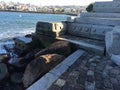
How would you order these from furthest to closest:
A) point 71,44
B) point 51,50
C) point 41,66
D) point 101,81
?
point 71,44
point 51,50
point 41,66
point 101,81

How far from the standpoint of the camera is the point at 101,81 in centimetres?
409

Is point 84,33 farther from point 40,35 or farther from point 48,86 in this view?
point 48,86

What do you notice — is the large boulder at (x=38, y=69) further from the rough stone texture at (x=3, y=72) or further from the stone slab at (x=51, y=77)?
the rough stone texture at (x=3, y=72)

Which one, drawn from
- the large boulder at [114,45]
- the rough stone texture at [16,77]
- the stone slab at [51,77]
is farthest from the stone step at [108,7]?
the rough stone texture at [16,77]

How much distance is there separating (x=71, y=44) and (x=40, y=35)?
2686 millimetres

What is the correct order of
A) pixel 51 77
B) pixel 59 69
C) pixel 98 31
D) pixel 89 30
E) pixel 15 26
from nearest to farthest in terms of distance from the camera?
1. pixel 51 77
2. pixel 59 69
3. pixel 98 31
4. pixel 89 30
5. pixel 15 26

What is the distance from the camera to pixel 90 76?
430cm

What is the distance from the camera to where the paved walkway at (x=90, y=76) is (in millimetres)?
3826

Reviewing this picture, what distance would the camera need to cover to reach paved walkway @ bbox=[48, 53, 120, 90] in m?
3.83

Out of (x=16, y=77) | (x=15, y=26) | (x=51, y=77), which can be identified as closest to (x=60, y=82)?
(x=51, y=77)

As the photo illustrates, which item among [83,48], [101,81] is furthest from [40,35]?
[101,81]

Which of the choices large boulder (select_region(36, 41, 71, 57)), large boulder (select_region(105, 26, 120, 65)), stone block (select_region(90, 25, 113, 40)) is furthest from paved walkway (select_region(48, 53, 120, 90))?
stone block (select_region(90, 25, 113, 40))

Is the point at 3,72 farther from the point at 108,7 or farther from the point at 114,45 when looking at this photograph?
the point at 108,7

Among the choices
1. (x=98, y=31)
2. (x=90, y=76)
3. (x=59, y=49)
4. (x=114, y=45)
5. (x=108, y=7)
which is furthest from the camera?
(x=108, y=7)
